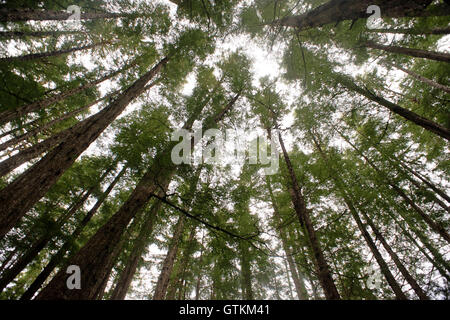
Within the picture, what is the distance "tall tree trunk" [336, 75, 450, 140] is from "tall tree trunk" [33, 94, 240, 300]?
6.61 m

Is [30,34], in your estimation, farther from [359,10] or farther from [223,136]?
[359,10]

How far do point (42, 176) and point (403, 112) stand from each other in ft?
30.7

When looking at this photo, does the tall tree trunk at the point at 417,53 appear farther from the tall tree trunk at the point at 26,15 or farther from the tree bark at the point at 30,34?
the tree bark at the point at 30,34

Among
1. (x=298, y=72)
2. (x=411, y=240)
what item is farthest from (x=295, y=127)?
(x=411, y=240)

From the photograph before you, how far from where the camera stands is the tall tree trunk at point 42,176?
2787 mm

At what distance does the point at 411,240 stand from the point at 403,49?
8983 millimetres

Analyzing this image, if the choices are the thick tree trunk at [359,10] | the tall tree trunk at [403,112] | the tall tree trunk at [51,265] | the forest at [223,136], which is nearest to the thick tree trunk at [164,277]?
the forest at [223,136]

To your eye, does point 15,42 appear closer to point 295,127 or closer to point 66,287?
point 66,287

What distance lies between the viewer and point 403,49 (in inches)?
230

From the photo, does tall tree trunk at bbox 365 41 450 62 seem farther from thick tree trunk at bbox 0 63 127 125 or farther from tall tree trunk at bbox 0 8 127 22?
tall tree trunk at bbox 0 8 127 22

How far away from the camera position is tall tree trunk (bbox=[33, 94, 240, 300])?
2516 millimetres

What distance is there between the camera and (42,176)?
3189 millimetres

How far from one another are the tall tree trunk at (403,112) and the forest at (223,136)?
0.04 m

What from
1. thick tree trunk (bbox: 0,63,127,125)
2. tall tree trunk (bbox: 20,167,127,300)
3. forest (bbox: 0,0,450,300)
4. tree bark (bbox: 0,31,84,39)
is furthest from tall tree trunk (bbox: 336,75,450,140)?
tree bark (bbox: 0,31,84,39)
